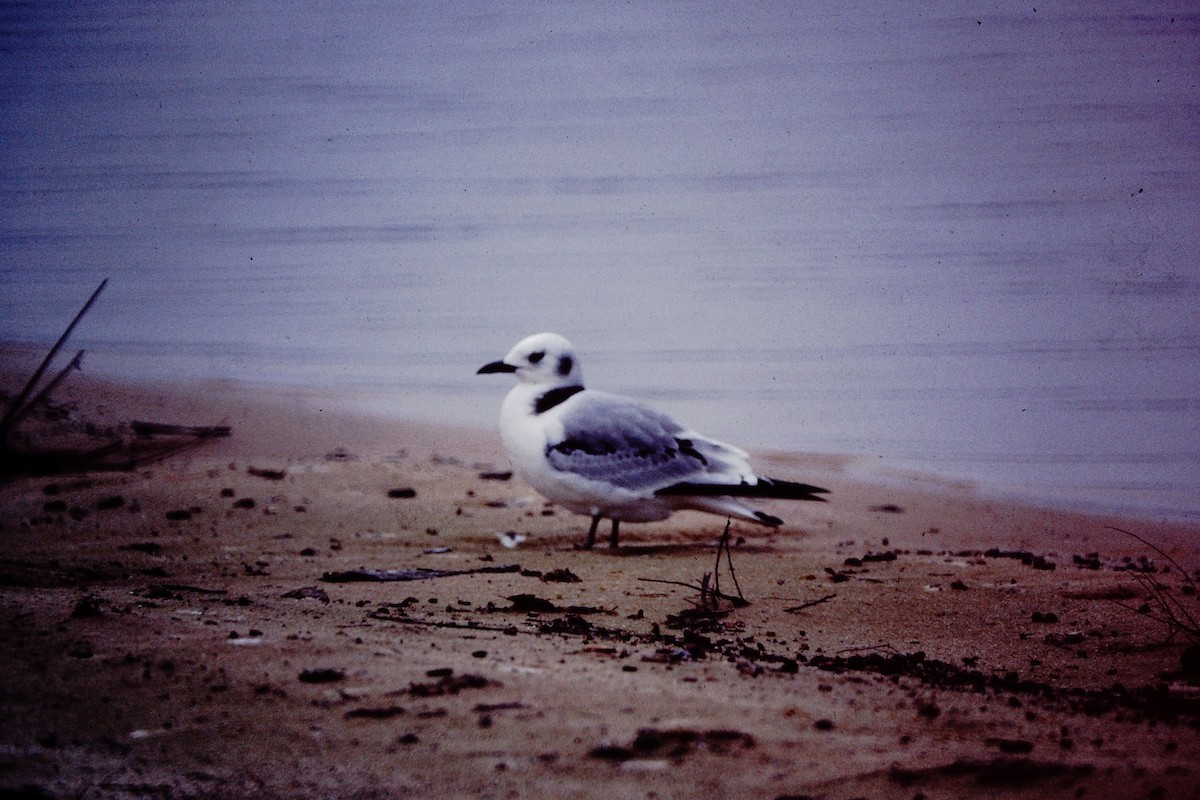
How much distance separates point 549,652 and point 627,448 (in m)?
2.40

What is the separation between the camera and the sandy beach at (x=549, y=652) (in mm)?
1469

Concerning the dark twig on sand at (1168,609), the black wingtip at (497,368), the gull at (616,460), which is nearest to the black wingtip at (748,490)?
the gull at (616,460)

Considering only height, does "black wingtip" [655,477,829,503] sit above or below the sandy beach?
above

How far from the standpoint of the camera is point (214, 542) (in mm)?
3695

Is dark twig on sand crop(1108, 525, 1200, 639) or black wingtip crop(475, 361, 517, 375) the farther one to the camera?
black wingtip crop(475, 361, 517, 375)

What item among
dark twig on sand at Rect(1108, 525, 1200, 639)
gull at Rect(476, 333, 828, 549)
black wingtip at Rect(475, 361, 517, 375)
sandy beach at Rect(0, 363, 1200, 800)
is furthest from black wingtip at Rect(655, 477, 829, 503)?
dark twig on sand at Rect(1108, 525, 1200, 639)

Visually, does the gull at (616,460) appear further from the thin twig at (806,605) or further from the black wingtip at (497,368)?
the thin twig at (806,605)

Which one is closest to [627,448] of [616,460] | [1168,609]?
[616,460]

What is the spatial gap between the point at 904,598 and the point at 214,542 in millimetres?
2218

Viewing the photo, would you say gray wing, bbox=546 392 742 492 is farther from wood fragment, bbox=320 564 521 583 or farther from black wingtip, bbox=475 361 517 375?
wood fragment, bbox=320 564 521 583

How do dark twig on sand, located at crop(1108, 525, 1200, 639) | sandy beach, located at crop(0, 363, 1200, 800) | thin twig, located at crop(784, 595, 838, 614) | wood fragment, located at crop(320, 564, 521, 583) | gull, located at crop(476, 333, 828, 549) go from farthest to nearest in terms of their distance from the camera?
gull, located at crop(476, 333, 828, 549) < wood fragment, located at crop(320, 564, 521, 583) < thin twig, located at crop(784, 595, 838, 614) < dark twig on sand, located at crop(1108, 525, 1200, 639) < sandy beach, located at crop(0, 363, 1200, 800)

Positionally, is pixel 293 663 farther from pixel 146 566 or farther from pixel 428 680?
pixel 146 566

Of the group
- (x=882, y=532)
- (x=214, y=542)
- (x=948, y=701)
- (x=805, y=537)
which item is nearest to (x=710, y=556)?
(x=805, y=537)

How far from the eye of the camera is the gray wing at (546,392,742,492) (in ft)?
14.3
